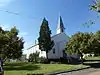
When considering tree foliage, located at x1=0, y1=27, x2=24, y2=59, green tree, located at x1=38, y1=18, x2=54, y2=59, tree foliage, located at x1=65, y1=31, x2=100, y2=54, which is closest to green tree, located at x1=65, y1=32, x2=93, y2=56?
tree foliage, located at x1=65, y1=31, x2=100, y2=54

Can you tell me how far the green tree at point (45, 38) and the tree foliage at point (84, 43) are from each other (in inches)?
430

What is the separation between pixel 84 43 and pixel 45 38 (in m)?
15.3

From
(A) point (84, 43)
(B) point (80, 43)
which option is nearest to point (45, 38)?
(B) point (80, 43)

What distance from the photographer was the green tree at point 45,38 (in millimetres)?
57581

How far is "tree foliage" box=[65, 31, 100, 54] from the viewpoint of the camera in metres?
43.8

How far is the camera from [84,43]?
4403 centimetres

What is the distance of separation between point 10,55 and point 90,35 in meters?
15.1

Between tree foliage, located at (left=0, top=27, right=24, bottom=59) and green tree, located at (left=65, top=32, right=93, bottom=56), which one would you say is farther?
green tree, located at (left=65, top=32, right=93, bottom=56)

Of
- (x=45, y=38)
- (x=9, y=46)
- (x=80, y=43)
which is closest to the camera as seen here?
(x=9, y=46)

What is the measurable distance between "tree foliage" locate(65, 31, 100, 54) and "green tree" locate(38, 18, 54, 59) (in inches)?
430

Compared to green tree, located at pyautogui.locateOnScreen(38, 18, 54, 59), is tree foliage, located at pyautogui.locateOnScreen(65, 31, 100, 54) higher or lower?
lower

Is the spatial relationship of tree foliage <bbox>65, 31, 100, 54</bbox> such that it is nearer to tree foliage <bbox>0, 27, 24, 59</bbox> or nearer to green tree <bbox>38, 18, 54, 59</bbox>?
tree foliage <bbox>0, 27, 24, 59</bbox>

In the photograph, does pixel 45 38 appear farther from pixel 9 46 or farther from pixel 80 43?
pixel 9 46

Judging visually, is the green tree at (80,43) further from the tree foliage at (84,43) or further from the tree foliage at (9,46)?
the tree foliage at (9,46)
